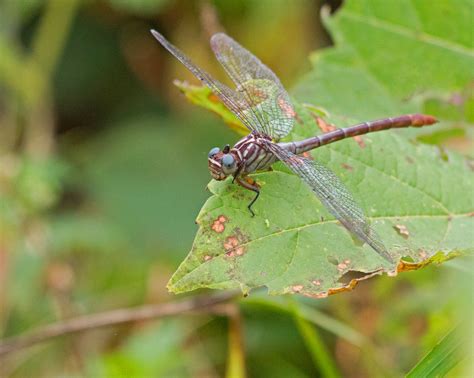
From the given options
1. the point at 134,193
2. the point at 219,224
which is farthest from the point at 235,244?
the point at 134,193

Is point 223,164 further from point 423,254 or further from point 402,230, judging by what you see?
point 423,254

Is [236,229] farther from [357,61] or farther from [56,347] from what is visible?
[56,347]

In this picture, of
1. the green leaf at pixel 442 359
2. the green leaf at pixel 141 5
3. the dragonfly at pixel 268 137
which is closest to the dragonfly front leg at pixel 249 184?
the dragonfly at pixel 268 137

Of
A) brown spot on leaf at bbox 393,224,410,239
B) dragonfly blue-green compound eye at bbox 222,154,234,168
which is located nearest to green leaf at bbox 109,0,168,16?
dragonfly blue-green compound eye at bbox 222,154,234,168

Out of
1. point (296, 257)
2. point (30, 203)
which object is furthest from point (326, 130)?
point (30, 203)

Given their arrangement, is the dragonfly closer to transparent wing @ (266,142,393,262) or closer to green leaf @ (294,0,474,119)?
transparent wing @ (266,142,393,262)

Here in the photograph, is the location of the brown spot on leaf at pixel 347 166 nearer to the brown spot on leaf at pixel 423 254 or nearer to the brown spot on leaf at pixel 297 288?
the brown spot on leaf at pixel 423 254

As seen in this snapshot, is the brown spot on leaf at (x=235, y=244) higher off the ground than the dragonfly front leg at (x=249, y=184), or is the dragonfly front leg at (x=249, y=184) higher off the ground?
the dragonfly front leg at (x=249, y=184)
